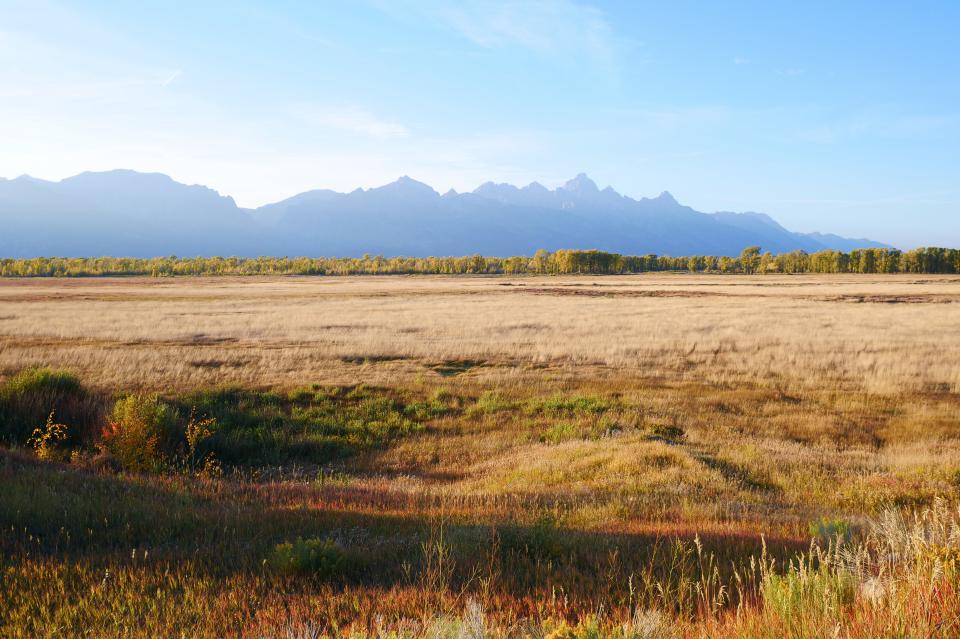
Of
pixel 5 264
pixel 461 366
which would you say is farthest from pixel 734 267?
pixel 5 264

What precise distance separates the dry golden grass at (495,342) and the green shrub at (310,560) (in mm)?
16376

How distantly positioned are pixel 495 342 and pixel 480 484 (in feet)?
71.9

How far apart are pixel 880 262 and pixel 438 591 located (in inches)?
7684

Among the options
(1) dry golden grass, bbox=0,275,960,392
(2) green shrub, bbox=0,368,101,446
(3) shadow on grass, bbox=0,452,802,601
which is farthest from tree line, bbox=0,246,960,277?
(3) shadow on grass, bbox=0,452,802,601

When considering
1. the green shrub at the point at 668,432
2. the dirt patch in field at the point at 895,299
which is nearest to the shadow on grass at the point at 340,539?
the green shrub at the point at 668,432

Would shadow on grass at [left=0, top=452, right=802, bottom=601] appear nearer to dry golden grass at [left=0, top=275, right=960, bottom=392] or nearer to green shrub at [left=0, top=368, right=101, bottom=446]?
green shrub at [left=0, top=368, right=101, bottom=446]

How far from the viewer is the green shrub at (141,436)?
1230 cm

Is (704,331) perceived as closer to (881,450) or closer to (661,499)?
(881,450)

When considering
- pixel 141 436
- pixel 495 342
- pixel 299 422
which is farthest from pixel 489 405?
pixel 495 342

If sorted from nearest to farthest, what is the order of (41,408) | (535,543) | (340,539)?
(535,543) < (340,539) < (41,408)

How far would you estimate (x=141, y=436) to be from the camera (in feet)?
41.7

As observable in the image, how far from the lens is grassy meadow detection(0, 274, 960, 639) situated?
13.7ft

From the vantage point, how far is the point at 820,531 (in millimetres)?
6160

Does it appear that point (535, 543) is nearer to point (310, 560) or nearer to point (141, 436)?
point (310, 560)
